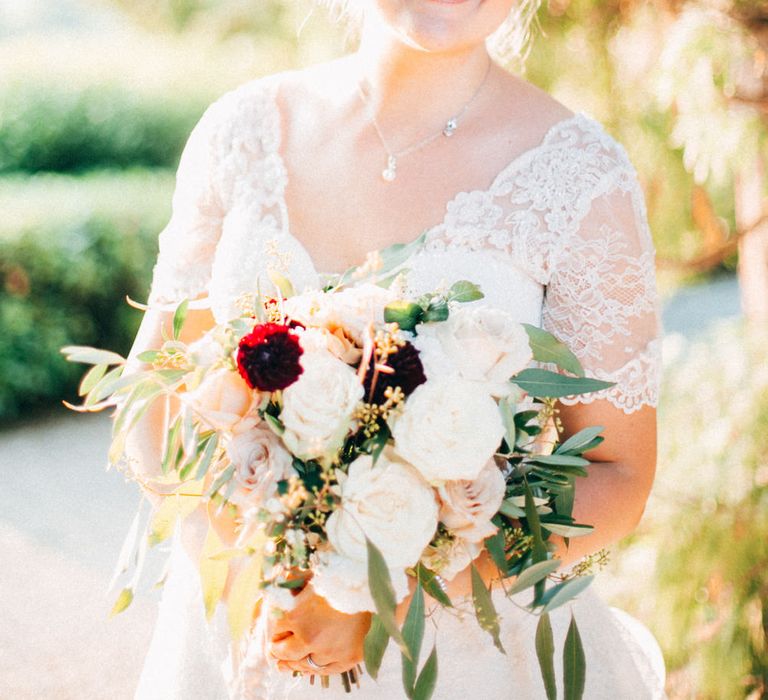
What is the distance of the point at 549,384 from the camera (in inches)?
55.9

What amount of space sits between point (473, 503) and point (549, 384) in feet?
0.79

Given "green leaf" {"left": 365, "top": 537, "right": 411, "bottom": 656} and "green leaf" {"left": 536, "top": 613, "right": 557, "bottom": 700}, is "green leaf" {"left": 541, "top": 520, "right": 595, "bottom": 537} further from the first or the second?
"green leaf" {"left": 365, "top": 537, "right": 411, "bottom": 656}

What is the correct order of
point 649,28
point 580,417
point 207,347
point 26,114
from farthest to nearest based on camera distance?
point 26,114 → point 649,28 → point 580,417 → point 207,347

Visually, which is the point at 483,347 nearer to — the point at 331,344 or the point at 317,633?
the point at 331,344

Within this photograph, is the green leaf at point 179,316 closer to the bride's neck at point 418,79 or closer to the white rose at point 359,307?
the white rose at point 359,307

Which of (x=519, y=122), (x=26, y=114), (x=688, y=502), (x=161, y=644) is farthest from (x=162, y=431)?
(x=26, y=114)

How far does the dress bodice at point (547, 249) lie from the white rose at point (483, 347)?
13.8 inches

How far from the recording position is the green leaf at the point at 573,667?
1.42 meters

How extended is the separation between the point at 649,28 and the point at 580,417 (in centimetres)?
164

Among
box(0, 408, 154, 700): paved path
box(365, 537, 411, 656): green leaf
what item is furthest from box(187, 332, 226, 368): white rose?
box(0, 408, 154, 700): paved path

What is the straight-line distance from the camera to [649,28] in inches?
114

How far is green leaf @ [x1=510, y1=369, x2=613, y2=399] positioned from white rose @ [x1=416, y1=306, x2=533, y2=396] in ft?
0.25

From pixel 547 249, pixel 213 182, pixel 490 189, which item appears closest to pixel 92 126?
pixel 213 182

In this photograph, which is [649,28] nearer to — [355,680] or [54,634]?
[355,680]
